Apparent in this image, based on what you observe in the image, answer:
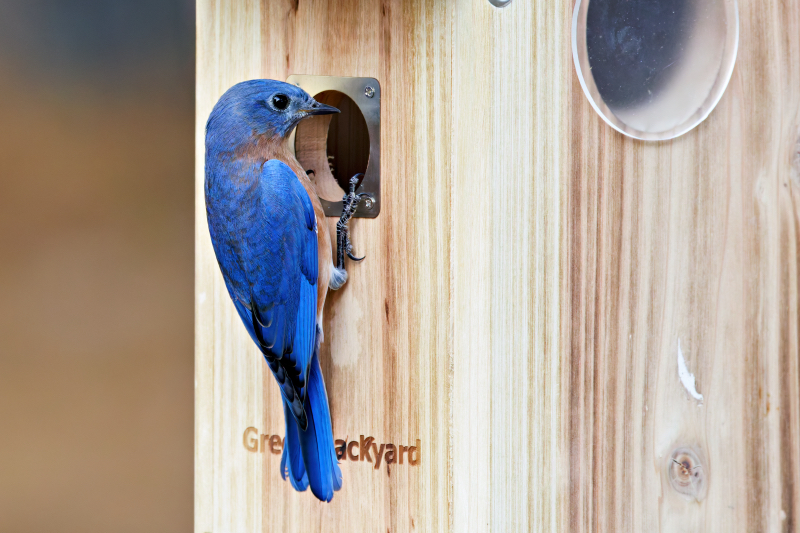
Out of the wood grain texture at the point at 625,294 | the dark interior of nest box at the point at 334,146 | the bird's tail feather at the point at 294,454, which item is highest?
the dark interior of nest box at the point at 334,146

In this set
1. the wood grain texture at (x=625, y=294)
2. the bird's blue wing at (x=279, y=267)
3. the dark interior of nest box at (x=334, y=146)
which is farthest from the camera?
the dark interior of nest box at (x=334, y=146)

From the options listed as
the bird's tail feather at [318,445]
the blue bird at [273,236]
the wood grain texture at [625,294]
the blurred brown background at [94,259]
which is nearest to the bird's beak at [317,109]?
the blue bird at [273,236]

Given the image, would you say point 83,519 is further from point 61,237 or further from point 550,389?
point 550,389

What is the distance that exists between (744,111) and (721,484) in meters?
0.40

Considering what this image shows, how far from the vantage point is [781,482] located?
50 centimetres

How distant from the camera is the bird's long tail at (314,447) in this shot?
648mm

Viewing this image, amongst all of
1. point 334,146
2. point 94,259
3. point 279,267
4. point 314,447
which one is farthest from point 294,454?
point 94,259

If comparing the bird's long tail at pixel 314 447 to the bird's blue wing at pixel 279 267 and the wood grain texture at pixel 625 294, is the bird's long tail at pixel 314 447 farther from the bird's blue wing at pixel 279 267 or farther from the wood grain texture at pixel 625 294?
the wood grain texture at pixel 625 294

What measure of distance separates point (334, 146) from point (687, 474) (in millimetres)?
634

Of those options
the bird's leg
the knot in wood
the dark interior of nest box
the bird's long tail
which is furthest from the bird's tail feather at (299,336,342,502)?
the knot in wood

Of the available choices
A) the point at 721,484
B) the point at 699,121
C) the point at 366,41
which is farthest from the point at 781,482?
the point at 366,41

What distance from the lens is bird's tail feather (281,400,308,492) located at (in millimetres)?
655

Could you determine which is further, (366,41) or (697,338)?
(366,41)

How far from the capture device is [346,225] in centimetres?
70
